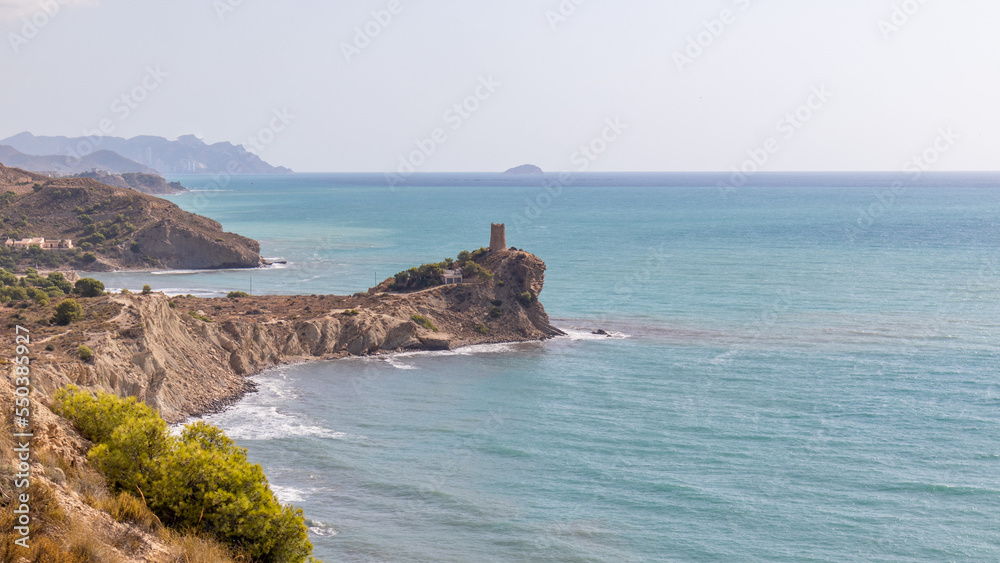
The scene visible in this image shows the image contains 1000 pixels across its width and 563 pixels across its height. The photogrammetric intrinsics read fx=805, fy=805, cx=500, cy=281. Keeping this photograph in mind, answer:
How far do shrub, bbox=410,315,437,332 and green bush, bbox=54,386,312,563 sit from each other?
161 feet

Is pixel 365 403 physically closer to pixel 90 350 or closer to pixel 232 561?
pixel 90 350

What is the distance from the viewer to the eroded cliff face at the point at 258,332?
49.8 metres

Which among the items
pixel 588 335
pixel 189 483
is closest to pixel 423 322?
pixel 588 335

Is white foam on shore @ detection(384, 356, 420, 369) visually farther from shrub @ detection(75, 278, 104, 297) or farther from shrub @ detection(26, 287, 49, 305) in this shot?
shrub @ detection(26, 287, 49, 305)

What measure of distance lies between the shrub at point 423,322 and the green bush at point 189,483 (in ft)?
161

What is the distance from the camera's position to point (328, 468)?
1711 inches

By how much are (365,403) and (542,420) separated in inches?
489

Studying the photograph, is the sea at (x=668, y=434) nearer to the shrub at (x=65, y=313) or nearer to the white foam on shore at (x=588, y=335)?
the white foam on shore at (x=588, y=335)

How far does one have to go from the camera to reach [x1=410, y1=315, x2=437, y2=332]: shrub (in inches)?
2918

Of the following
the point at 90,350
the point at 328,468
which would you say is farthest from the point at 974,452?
the point at 90,350

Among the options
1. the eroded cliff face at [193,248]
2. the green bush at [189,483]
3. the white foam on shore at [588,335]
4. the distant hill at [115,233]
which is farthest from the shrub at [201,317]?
the distant hill at [115,233]

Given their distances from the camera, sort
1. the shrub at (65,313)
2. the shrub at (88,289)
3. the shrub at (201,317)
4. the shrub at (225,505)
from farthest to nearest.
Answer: the shrub at (88,289)
the shrub at (201,317)
the shrub at (65,313)
the shrub at (225,505)

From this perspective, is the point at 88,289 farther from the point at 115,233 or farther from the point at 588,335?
the point at 115,233

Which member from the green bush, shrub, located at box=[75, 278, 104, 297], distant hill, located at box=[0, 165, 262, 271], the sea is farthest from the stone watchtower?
the green bush
